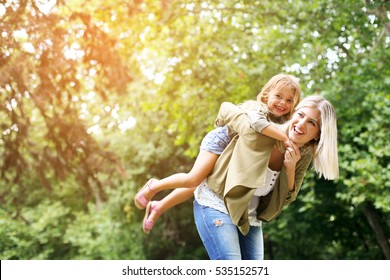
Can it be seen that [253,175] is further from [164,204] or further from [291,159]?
[164,204]

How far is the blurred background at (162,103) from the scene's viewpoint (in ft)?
16.5

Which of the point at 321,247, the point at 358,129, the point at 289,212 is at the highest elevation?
the point at 358,129

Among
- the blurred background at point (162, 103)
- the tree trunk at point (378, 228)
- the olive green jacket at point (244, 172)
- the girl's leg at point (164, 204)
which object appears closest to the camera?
the olive green jacket at point (244, 172)

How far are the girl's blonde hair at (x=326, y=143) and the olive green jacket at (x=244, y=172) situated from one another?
0.10 meters

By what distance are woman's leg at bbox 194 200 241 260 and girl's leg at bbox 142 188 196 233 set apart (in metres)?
0.30

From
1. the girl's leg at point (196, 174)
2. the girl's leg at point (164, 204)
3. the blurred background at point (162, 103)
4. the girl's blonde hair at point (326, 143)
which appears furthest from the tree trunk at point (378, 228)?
the girl's blonde hair at point (326, 143)

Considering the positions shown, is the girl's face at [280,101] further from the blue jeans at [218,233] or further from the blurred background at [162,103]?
the blurred background at [162,103]

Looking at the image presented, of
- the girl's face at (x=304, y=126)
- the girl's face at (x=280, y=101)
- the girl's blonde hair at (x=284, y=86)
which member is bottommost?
the girl's face at (x=304, y=126)

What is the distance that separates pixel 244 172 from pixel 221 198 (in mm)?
170

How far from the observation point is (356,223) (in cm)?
970

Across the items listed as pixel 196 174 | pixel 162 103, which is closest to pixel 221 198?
pixel 196 174
